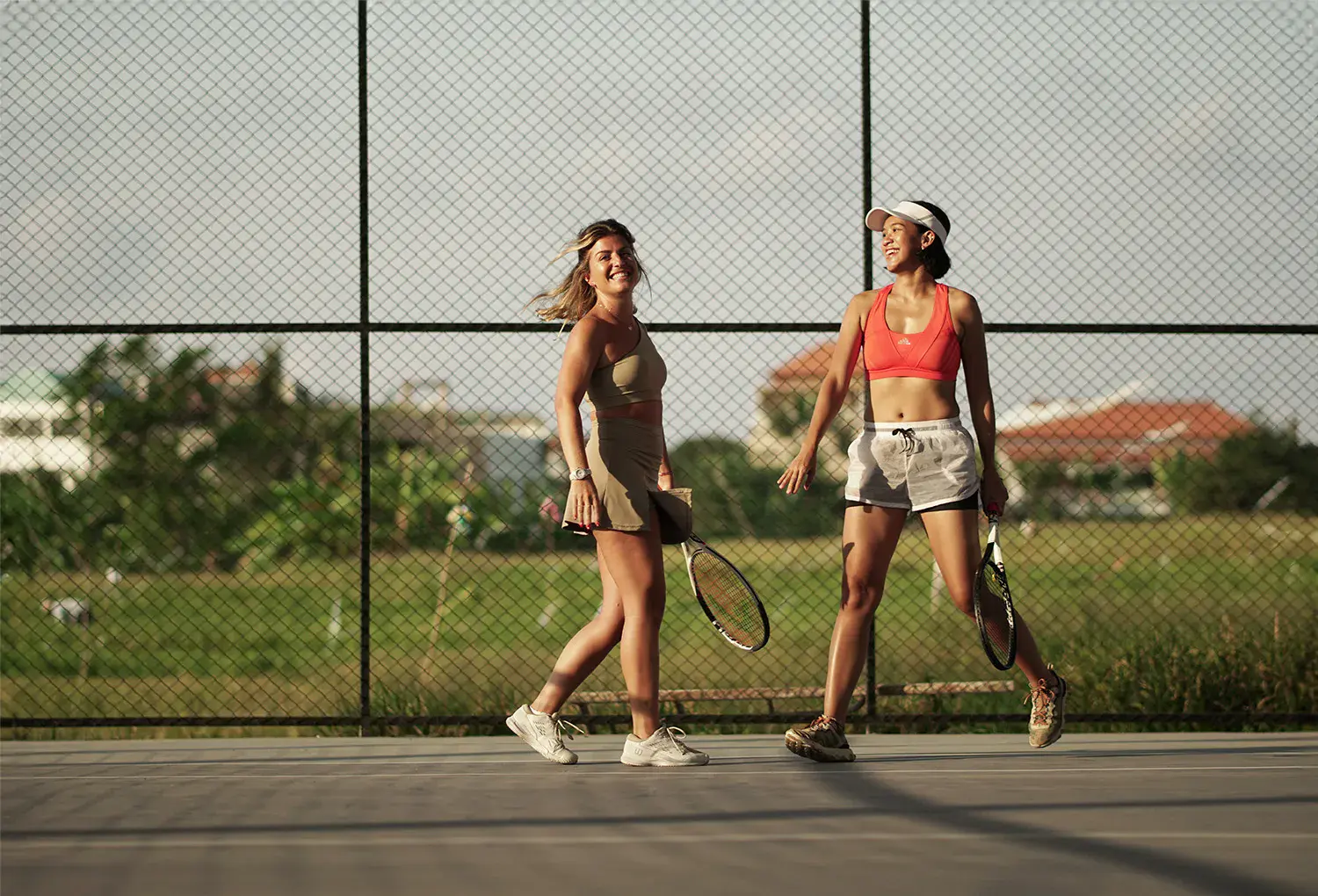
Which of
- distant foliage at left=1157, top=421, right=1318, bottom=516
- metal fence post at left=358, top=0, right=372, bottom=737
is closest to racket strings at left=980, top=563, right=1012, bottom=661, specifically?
metal fence post at left=358, top=0, right=372, bottom=737

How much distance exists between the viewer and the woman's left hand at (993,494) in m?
5.23

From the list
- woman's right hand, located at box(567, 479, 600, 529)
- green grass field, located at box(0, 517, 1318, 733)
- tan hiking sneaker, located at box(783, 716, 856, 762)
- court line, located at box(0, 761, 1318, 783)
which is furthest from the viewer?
green grass field, located at box(0, 517, 1318, 733)

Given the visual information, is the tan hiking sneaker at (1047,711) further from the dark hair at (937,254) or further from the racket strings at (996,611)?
the dark hair at (937,254)

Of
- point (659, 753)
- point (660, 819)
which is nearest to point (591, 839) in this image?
point (660, 819)

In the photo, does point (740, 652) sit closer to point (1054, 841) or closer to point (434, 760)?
point (434, 760)

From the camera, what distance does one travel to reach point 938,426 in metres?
5.12

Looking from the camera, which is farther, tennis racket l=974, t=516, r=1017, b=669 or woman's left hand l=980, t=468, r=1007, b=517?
woman's left hand l=980, t=468, r=1007, b=517

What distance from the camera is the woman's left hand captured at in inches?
206

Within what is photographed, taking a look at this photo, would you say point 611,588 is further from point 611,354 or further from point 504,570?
point 504,570

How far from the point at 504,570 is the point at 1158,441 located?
→ 58.0ft

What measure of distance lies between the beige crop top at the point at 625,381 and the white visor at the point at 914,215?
1017 millimetres

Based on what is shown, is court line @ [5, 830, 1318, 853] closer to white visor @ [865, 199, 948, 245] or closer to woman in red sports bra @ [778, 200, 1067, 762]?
woman in red sports bra @ [778, 200, 1067, 762]

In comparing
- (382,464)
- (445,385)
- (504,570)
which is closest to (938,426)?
(445,385)

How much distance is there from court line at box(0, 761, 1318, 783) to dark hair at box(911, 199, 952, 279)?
1.75 meters
